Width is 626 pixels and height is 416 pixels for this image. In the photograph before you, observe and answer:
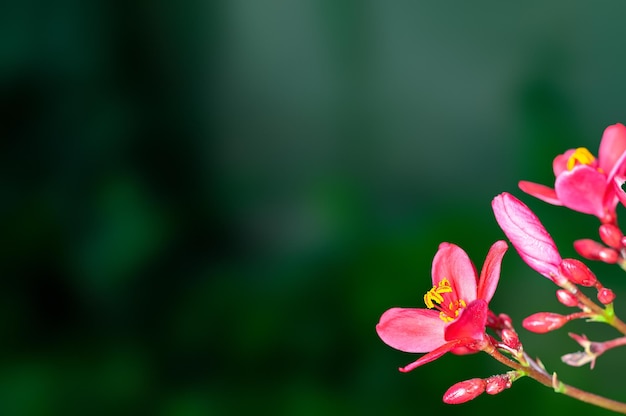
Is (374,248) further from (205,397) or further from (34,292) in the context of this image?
(34,292)

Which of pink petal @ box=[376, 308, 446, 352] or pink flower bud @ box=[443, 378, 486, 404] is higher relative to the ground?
pink petal @ box=[376, 308, 446, 352]

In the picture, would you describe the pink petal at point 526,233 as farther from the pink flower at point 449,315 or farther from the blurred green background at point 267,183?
the blurred green background at point 267,183

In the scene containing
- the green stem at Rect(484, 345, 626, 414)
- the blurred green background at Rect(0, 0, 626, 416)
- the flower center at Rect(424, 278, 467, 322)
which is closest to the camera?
the green stem at Rect(484, 345, 626, 414)

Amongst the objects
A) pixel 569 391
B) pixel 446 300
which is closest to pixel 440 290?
pixel 446 300

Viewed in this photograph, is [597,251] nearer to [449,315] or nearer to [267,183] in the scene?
[449,315]

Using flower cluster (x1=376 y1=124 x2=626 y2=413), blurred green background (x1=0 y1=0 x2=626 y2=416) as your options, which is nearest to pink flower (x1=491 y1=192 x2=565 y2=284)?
flower cluster (x1=376 y1=124 x2=626 y2=413)

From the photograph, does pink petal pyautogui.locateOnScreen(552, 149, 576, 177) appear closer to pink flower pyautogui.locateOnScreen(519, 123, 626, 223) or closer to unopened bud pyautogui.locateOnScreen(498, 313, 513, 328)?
pink flower pyautogui.locateOnScreen(519, 123, 626, 223)

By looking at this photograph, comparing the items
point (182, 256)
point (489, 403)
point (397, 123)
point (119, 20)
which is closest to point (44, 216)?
point (182, 256)

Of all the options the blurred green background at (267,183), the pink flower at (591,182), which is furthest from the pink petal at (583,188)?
the blurred green background at (267,183)
